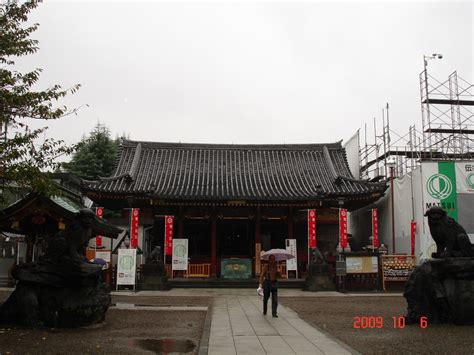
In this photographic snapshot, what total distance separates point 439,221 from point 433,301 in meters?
2.01

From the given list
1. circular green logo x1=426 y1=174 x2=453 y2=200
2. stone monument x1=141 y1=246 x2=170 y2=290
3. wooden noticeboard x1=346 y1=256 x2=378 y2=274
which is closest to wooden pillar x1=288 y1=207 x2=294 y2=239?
wooden noticeboard x1=346 y1=256 x2=378 y2=274

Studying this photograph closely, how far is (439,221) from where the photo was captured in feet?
35.3

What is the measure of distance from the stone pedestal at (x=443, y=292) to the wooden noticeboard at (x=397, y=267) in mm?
9610

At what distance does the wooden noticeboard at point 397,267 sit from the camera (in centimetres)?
1945

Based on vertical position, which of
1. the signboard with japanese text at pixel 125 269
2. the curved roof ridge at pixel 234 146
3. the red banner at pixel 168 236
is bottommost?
the signboard with japanese text at pixel 125 269

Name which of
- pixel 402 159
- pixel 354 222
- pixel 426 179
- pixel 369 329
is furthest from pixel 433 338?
pixel 354 222

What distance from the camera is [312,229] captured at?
21594 millimetres

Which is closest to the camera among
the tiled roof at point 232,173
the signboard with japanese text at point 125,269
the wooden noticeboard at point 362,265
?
the signboard with japanese text at point 125,269

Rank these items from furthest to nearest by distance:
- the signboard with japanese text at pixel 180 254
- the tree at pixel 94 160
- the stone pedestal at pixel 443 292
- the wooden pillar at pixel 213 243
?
the tree at pixel 94 160 < the wooden pillar at pixel 213 243 < the signboard with japanese text at pixel 180 254 < the stone pedestal at pixel 443 292

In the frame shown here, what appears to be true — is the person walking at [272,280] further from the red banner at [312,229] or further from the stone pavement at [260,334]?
the red banner at [312,229]

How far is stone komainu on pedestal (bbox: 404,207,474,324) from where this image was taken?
9.74m

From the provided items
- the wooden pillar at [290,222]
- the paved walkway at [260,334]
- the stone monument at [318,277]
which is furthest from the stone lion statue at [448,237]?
the wooden pillar at [290,222]

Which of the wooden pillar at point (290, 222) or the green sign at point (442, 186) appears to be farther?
the wooden pillar at point (290, 222)

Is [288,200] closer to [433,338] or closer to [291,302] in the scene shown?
[291,302]
